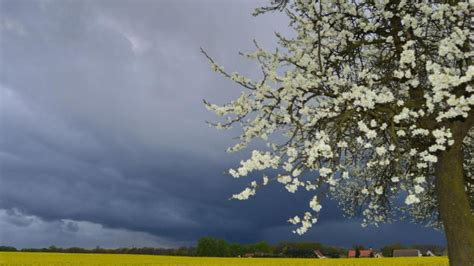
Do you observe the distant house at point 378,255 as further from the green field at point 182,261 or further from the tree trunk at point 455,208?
the tree trunk at point 455,208

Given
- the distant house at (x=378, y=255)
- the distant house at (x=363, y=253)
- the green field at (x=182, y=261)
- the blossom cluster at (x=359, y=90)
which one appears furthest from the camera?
the distant house at (x=363, y=253)

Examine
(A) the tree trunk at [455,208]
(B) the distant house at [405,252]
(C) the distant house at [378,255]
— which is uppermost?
(B) the distant house at [405,252]

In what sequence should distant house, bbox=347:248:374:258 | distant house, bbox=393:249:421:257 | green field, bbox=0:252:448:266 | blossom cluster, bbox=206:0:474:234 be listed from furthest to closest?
distant house, bbox=393:249:421:257 → distant house, bbox=347:248:374:258 → green field, bbox=0:252:448:266 → blossom cluster, bbox=206:0:474:234

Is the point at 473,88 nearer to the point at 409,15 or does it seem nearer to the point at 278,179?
the point at 409,15

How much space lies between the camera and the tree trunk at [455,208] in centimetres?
1165

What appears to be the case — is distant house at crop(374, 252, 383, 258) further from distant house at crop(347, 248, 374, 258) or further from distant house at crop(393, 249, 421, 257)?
distant house at crop(393, 249, 421, 257)

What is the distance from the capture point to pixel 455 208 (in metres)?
11.8

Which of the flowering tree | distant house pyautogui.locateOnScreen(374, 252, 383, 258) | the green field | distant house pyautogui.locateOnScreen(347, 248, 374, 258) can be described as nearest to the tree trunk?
the flowering tree

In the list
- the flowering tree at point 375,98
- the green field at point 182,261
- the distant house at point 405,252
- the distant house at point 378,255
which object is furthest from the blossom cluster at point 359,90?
the distant house at point 405,252

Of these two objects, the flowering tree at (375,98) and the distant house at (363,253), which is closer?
the flowering tree at (375,98)

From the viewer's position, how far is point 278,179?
10.4 meters

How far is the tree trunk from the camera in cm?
1165

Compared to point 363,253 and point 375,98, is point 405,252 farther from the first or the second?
point 375,98

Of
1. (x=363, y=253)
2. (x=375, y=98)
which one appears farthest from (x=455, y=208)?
(x=363, y=253)
